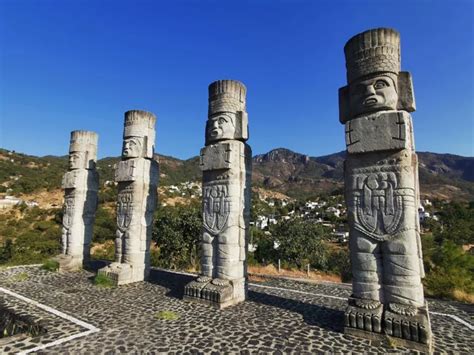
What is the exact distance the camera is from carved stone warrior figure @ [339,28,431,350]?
4.91m

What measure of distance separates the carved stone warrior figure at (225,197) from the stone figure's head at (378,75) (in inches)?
117

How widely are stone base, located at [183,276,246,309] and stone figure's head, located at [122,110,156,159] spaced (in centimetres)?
470

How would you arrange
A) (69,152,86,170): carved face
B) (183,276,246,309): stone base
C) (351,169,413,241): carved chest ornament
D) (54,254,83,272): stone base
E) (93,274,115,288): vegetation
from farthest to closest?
(69,152,86,170): carved face, (54,254,83,272): stone base, (93,274,115,288): vegetation, (183,276,246,309): stone base, (351,169,413,241): carved chest ornament

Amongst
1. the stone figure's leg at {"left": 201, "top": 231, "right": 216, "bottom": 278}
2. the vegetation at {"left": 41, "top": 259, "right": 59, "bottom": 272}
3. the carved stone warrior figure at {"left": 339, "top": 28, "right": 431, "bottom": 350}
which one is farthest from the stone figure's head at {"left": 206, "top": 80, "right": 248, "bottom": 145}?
the vegetation at {"left": 41, "top": 259, "right": 59, "bottom": 272}

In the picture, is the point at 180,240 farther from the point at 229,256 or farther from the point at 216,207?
the point at 229,256

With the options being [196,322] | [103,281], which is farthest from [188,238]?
[196,322]

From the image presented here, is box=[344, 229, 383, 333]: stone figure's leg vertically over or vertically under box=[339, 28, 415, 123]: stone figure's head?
under

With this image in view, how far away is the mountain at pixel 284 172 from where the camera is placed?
43.5 m

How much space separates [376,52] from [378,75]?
43 centimetres

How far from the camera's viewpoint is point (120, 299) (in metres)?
7.23

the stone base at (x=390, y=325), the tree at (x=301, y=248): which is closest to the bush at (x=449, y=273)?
the stone base at (x=390, y=325)

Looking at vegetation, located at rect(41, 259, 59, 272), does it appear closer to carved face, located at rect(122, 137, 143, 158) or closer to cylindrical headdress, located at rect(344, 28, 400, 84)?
carved face, located at rect(122, 137, 143, 158)

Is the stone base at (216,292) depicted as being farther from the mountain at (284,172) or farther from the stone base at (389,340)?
the mountain at (284,172)

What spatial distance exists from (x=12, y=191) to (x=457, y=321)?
1764 inches
